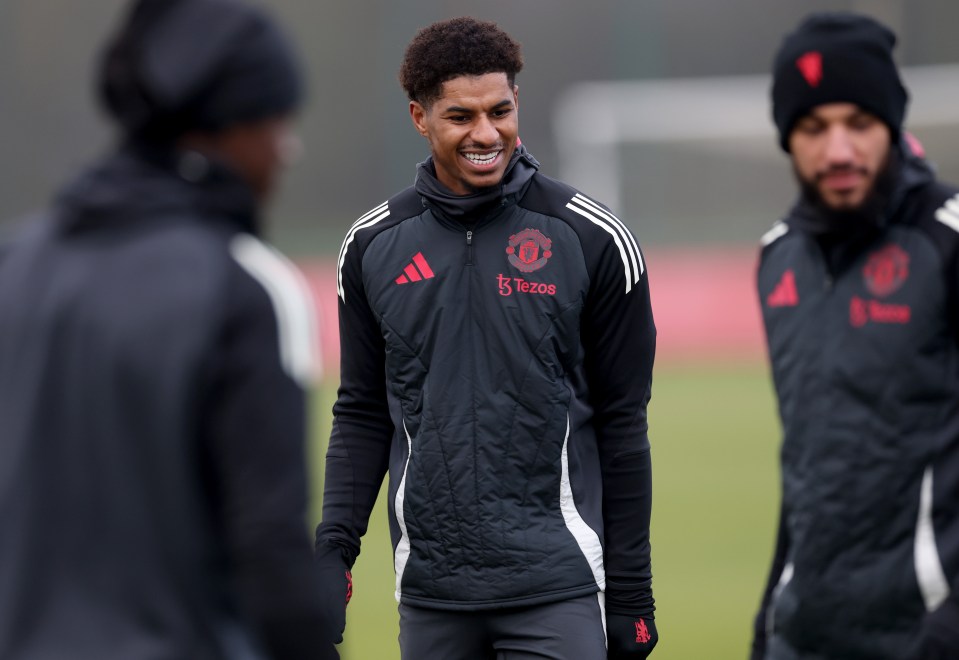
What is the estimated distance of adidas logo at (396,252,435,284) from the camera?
403 centimetres

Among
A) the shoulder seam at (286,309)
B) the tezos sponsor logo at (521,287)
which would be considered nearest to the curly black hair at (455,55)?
the tezos sponsor logo at (521,287)

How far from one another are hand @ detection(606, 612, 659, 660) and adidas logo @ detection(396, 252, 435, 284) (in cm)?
102

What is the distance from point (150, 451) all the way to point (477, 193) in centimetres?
188

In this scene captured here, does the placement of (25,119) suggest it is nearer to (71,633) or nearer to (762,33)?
(762,33)

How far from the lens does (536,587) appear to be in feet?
12.6

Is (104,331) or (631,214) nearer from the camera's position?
(104,331)

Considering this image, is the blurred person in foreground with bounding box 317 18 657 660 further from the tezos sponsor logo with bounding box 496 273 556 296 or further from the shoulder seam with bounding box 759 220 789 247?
the shoulder seam with bounding box 759 220 789 247

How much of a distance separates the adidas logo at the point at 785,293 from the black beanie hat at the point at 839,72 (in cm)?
32

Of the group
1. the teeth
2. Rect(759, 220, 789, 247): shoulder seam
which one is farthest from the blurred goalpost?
Rect(759, 220, 789, 247): shoulder seam

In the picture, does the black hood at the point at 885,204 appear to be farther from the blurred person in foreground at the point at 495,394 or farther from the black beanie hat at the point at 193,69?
the black beanie hat at the point at 193,69

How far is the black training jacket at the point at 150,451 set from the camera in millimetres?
2297

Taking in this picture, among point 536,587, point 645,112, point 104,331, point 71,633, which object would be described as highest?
point 645,112

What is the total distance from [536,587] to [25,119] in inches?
913

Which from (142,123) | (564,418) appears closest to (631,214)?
(564,418)
